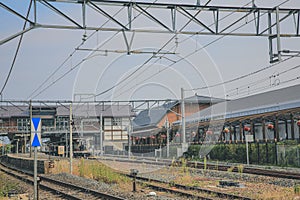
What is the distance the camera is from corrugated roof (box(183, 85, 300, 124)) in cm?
3583

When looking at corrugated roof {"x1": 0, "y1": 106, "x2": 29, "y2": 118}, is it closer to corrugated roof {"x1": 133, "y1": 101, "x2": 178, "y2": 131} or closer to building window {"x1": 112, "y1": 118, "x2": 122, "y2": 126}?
building window {"x1": 112, "y1": 118, "x2": 122, "y2": 126}

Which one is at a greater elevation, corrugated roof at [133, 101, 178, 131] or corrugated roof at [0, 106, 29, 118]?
corrugated roof at [0, 106, 29, 118]

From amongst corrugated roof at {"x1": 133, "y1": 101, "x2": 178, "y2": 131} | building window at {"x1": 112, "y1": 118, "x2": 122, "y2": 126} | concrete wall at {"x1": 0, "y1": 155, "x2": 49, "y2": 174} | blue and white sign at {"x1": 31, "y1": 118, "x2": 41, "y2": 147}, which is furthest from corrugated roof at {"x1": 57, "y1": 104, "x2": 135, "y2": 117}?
blue and white sign at {"x1": 31, "y1": 118, "x2": 41, "y2": 147}

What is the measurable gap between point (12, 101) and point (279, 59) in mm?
48303

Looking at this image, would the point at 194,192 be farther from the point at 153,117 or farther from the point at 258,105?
the point at 153,117

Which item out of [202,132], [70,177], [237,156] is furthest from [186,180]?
[202,132]

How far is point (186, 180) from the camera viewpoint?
63.3 feet

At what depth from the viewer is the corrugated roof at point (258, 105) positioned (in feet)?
118

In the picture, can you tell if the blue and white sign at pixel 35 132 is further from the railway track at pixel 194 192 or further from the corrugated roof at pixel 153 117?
the corrugated roof at pixel 153 117

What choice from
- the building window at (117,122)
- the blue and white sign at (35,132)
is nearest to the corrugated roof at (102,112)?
the building window at (117,122)

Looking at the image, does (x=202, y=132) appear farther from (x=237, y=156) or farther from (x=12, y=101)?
(x=12, y=101)

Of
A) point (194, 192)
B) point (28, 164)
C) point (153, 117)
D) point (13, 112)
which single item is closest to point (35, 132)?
point (194, 192)

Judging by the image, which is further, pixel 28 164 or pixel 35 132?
pixel 28 164

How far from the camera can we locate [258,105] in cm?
4147
